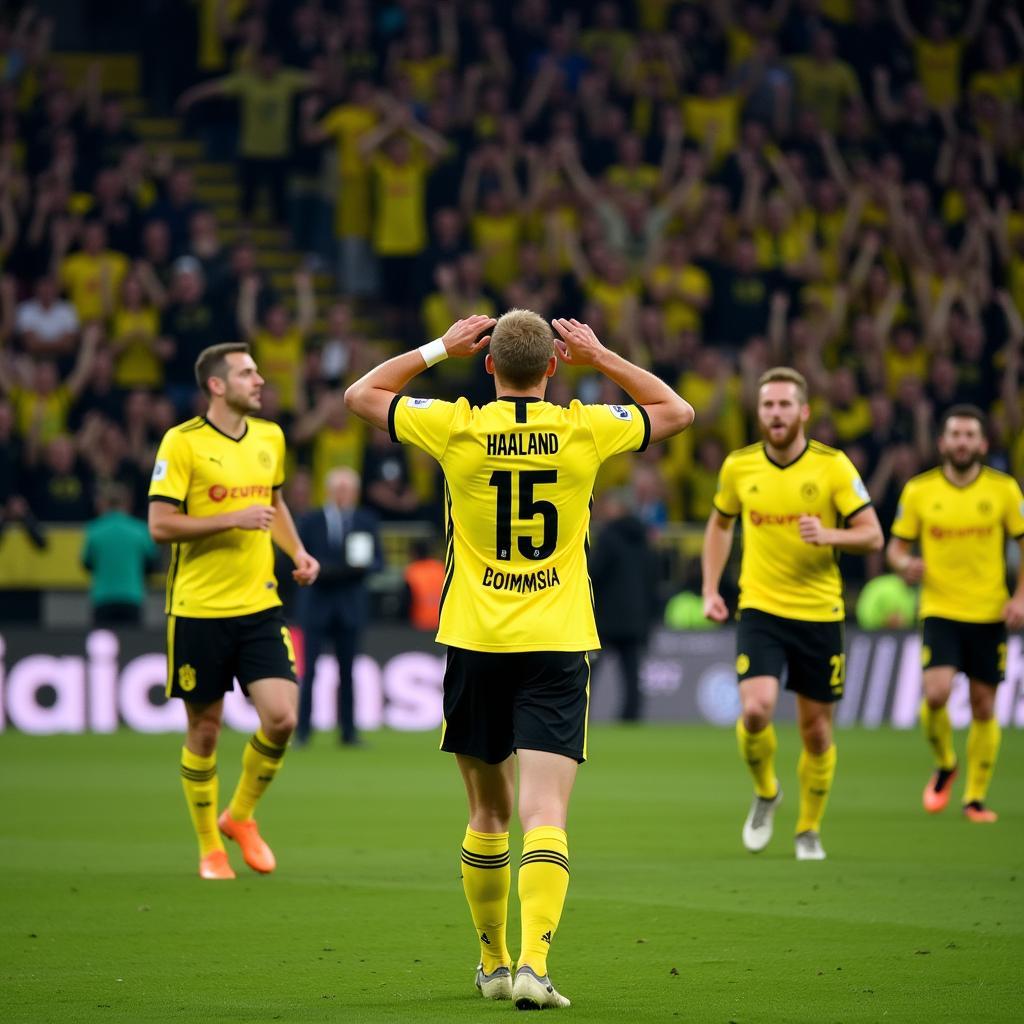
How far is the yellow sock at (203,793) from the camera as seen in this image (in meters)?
10.5

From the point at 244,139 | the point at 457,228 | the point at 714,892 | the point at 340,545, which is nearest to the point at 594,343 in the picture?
the point at 714,892

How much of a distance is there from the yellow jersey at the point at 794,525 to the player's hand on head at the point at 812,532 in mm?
458

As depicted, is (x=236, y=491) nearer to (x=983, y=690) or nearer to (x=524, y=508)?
(x=524, y=508)

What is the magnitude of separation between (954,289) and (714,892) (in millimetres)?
17710

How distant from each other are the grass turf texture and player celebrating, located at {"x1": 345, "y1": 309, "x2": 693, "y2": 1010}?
0.68 metres

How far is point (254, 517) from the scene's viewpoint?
33.4ft

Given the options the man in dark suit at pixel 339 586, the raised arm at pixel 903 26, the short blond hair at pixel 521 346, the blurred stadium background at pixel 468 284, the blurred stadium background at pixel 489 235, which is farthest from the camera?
the raised arm at pixel 903 26

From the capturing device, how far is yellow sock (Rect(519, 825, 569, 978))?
6.86 meters

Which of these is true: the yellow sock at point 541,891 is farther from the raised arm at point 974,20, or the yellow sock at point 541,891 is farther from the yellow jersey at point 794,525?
the raised arm at point 974,20

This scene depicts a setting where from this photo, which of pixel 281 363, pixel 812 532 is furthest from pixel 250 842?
pixel 281 363

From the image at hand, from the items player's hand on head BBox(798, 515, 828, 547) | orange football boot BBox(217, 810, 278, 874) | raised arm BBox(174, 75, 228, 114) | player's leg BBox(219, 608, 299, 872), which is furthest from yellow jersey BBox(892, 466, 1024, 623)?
raised arm BBox(174, 75, 228, 114)

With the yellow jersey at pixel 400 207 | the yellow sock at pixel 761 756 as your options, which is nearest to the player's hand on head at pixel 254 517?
the yellow sock at pixel 761 756

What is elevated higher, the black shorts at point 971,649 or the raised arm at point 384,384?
the raised arm at point 384,384

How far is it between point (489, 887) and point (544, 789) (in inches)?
18.7
